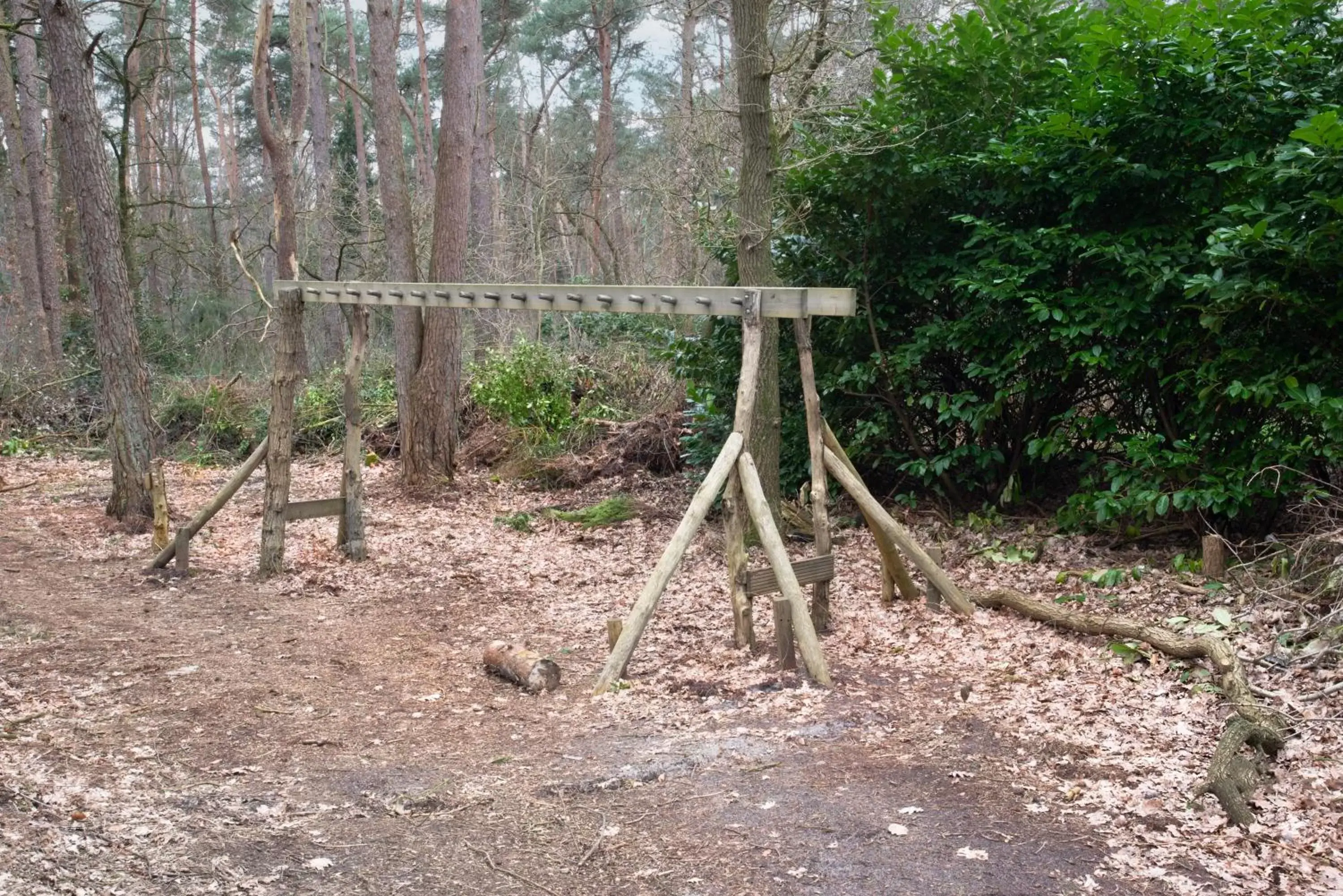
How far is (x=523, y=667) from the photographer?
19.1 ft

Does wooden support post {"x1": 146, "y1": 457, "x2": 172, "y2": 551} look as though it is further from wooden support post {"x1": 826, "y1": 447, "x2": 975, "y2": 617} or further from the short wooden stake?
the short wooden stake

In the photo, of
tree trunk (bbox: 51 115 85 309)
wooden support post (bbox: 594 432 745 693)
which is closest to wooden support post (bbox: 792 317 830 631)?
wooden support post (bbox: 594 432 745 693)

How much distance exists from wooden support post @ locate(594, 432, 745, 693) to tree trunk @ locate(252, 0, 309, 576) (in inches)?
152

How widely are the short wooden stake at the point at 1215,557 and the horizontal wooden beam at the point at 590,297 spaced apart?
2.62 meters

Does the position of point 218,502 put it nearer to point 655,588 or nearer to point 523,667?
point 523,667

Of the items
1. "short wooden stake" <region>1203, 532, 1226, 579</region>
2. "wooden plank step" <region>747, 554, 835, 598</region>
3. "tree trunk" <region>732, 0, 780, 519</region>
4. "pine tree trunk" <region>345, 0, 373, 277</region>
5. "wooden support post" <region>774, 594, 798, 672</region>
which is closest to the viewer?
"wooden support post" <region>774, 594, 798, 672</region>

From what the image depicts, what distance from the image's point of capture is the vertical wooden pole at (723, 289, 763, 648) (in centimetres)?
577

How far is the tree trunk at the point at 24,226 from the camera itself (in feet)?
55.1

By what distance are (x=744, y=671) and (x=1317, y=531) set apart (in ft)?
11.1

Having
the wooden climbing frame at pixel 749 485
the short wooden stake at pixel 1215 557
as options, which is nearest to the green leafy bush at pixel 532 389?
the wooden climbing frame at pixel 749 485

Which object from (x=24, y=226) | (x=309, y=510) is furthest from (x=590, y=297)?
(x=24, y=226)

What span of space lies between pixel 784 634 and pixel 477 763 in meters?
1.82

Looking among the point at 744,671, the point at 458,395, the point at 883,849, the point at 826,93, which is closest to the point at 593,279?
the point at 458,395

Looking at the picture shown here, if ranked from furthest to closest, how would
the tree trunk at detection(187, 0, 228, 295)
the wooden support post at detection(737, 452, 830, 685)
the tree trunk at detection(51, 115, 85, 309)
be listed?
the tree trunk at detection(187, 0, 228, 295) → the tree trunk at detection(51, 115, 85, 309) → the wooden support post at detection(737, 452, 830, 685)
